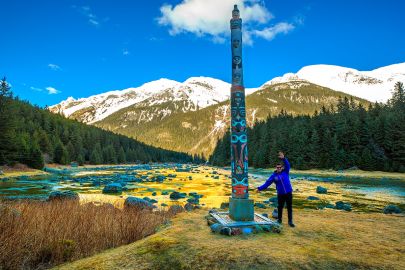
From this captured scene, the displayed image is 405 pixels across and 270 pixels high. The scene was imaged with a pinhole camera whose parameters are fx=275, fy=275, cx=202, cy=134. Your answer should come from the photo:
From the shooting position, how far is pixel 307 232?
8805mm

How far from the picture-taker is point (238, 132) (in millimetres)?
10211

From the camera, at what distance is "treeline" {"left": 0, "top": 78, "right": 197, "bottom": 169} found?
53.8 meters

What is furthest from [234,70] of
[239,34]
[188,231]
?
[188,231]

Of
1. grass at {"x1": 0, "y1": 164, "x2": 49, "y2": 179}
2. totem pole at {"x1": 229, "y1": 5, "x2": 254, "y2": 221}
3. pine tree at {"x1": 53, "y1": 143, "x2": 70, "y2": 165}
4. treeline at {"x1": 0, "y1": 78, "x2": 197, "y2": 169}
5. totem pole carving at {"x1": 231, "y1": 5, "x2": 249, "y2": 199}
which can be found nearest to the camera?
totem pole at {"x1": 229, "y1": 5, "x2": 254, "y2": 221}

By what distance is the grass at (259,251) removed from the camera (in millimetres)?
5924

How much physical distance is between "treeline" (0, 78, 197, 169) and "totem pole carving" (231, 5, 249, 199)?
55159 mm

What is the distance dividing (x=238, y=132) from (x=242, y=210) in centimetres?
280

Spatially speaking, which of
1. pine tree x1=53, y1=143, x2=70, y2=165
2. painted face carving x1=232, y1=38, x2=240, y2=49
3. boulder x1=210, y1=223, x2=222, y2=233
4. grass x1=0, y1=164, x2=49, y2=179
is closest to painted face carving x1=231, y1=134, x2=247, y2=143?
boulder x1=210, y1=223, x2=222, y2=233

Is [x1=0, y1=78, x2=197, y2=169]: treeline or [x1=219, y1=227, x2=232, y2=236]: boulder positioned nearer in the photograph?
[x1=219, y1=227, x2=232, y2=236]: boulder

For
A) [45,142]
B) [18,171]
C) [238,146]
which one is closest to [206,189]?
[238,146]

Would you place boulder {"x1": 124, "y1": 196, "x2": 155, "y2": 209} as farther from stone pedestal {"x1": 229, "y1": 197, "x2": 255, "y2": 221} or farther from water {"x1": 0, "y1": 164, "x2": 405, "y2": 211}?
stone pedestal {"x1": 229, "y1": 197, "x2": 255, "y2": 221}

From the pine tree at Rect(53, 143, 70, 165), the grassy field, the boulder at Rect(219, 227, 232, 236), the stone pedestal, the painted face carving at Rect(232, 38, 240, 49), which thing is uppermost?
the painted face carving at Rect(232, 38, 240, 49)

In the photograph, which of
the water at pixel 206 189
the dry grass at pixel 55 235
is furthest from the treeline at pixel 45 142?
the dry grass at pixel 55 235

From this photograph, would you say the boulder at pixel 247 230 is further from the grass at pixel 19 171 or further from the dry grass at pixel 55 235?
the grass at pixel 19 171
